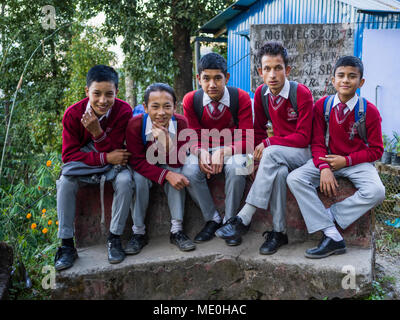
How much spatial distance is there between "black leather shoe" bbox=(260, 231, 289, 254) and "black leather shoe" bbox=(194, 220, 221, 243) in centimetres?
40

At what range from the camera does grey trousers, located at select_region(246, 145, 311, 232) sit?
8.95 feet

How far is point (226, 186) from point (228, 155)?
260mm

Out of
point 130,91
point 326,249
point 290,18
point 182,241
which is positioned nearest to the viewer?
point 326,249

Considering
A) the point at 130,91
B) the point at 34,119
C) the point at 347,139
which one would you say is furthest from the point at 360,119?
the point at 34,119

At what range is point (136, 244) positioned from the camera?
281 cm

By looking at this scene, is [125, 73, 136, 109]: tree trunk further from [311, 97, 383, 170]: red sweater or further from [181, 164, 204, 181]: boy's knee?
[311, 97, 383, 170]: red sweater

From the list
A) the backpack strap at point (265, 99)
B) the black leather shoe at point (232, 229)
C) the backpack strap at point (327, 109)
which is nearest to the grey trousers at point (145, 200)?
the black leather shoe at point (232, 229)

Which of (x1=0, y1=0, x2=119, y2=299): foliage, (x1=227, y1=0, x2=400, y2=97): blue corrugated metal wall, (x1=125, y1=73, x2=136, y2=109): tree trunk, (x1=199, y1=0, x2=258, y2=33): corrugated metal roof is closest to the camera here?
(x1=0, y1=0, x2=119, y2=299): foliage

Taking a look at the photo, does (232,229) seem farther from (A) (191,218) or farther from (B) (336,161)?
(B) (336,161)

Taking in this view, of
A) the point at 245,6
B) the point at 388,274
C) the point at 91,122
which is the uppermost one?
the point at 245,6

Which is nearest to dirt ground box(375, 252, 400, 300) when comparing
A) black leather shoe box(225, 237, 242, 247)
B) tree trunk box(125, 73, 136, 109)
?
black leather shoe box(225, 237, 242, 247)

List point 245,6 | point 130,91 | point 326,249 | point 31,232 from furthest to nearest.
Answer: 1. point 130,91
2. point 245,6
3. point 31,232
4. point 326,249
